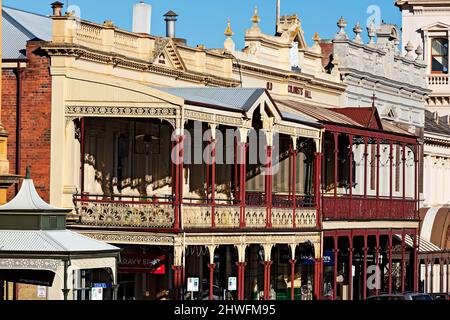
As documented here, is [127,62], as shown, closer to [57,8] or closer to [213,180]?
[57,8]

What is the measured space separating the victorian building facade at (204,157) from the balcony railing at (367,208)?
0.21ft

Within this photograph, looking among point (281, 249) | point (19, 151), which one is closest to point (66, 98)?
point (19, 151)

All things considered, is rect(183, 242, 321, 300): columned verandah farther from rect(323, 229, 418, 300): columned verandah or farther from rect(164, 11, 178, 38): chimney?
rect(164, 11, 178, 38): chimney

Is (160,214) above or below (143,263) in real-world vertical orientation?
above

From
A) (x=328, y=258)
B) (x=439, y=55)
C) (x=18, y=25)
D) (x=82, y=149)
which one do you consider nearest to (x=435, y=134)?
(x=439, y=55)

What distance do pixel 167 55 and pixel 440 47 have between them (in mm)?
39841

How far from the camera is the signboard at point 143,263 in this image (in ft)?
113

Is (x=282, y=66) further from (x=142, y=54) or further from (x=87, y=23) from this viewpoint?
(x=87, y=23)

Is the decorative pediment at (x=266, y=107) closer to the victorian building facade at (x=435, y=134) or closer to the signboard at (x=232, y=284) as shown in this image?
the signboard at (x=232, y=284)

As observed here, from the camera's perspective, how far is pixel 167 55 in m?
39.7

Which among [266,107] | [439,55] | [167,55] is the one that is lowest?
[266,107]

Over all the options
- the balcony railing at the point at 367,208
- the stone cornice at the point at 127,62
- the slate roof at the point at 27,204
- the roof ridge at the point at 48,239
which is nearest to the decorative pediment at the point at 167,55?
the stone cornice at the point at 127,62
